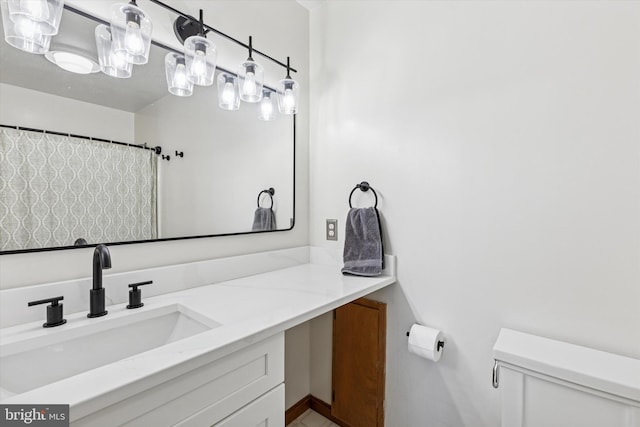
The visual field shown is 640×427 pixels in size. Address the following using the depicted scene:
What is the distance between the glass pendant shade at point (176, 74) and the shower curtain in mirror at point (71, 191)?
0.30m

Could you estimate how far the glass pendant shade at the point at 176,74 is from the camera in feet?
3.80

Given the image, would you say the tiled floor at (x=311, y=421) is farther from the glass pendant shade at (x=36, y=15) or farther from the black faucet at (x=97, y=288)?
the glass pendant shade at (x=36, y=15)

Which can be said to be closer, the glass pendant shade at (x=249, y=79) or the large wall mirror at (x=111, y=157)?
the large wall mirror at (x=111, y=157)

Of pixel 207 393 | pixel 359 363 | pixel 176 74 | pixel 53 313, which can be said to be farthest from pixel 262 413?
pixel 176 74

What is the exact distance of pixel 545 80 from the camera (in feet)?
3.46

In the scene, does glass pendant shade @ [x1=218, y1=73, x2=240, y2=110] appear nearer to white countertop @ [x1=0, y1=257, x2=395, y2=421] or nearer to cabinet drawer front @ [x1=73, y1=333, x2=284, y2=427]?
white countertop @ [x1=0, y1=257, x2=395, y2=421]

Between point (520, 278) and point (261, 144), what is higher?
point (261, 144)

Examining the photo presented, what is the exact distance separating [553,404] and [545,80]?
1110 mm

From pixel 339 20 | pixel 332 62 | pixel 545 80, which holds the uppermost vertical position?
pixel 339 20

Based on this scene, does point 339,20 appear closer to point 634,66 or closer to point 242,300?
point 634,66

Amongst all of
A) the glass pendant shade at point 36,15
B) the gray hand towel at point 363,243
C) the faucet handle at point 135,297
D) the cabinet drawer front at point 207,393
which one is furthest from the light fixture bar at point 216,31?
the cabinet drawer front at point 207,393

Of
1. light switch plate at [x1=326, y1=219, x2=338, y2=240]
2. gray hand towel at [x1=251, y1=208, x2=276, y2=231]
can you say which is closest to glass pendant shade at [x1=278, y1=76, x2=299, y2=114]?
gray hand towel at [x1=251, y1=208, x2=276, y2=231]

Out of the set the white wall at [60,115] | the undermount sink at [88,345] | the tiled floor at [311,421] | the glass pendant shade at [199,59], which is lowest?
the tiled floor at [311,421]

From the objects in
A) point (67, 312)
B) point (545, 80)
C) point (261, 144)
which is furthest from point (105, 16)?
point (545, 80)
